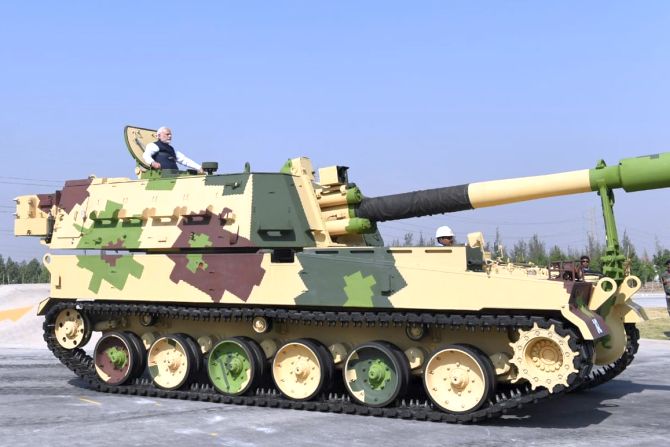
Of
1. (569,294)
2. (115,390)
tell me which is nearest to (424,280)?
(569,294)

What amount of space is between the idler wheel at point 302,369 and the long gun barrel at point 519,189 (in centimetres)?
241

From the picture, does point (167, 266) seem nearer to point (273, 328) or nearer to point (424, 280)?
point (273, 328)

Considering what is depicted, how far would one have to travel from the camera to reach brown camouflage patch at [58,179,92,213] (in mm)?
13509

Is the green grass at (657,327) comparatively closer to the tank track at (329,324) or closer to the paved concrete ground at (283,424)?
the paved concrete ground at (283,424)

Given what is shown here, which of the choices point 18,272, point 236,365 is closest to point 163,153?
point 236,365

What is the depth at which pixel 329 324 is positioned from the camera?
35.8 ft

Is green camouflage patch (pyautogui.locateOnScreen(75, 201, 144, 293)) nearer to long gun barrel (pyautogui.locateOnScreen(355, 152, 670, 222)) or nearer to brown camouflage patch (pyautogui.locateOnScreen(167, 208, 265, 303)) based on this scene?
brown camouflage patch (pyautogui.locateOnScreen(167, 208, 265, 303))

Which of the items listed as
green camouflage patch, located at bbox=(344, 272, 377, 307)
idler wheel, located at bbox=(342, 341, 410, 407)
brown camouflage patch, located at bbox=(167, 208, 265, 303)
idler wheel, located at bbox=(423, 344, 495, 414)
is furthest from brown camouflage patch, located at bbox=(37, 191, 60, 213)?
idler wheel, located at bbox=(423, 344, 495, 414)

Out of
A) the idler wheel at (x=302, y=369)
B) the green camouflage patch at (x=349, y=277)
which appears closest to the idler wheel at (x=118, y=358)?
the idler wheel at (x=302, y=369)

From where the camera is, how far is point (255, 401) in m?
11.1

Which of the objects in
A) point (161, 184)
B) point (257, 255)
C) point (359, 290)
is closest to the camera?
point (359, 290)

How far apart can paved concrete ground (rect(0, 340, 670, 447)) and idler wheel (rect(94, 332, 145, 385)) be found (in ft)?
1.33

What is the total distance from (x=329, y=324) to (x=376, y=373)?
1.03 meters

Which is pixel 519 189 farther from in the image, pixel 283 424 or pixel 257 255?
pixel 283 424
